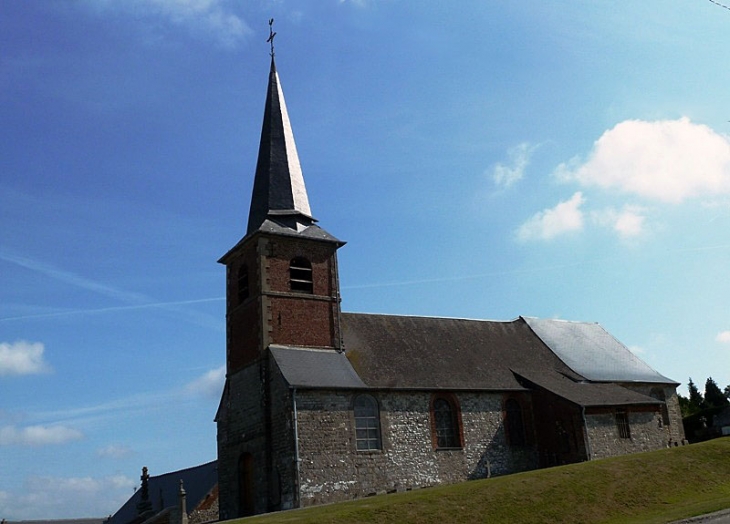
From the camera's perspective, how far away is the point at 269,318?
2698 cm

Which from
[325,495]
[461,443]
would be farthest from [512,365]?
[325,495]

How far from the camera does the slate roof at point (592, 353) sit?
33.6m

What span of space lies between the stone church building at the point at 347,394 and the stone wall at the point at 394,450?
49 millimetres

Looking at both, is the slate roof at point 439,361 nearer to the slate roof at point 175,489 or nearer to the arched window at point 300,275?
the arched window at point 300,275

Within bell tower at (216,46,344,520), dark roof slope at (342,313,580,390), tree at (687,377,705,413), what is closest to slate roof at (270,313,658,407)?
dark roof slope at (342,313,580,390)

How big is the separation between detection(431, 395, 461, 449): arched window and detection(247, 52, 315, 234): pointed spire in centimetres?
903

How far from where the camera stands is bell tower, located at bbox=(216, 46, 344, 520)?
83.3 ft

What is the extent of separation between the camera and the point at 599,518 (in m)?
17.7

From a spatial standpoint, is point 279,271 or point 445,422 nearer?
point 445,422

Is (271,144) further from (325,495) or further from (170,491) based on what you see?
(170,491)

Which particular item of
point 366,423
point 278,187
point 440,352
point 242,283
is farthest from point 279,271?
point 440,352

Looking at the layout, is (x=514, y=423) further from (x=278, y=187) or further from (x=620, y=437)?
(x=278, y=187)

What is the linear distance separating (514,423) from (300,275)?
10770 mm

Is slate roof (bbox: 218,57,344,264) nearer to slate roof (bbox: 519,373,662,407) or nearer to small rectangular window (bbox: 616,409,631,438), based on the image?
slate roof (bbox: 519,373,662,407)
